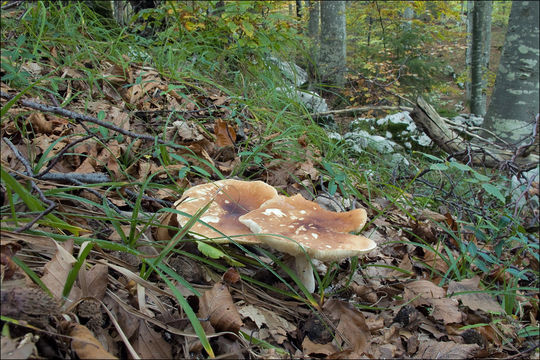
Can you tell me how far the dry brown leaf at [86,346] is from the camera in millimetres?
936

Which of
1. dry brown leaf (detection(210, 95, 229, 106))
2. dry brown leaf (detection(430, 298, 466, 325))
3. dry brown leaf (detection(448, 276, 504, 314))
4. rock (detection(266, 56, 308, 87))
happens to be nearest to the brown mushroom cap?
dry brown leaf (detection(430, 298, 466, 325))

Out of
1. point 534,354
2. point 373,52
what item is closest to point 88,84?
point 534,354

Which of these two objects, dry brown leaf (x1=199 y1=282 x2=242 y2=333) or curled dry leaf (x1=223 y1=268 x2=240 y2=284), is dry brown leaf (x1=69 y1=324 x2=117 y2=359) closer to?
dry brown leaf (x1=199 y1=282 x2=242 y2=333)

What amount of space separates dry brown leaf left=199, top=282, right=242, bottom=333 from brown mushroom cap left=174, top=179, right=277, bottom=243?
23 centimetres

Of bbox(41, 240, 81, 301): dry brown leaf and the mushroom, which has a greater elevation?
bbox(41, 240, 81, 301): dry brown leaf

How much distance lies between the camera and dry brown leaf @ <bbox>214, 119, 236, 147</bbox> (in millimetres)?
2699

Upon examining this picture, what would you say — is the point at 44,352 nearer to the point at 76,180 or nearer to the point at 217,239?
the point at 217,239

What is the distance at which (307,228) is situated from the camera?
1600mm

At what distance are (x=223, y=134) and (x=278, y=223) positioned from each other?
1.31 m

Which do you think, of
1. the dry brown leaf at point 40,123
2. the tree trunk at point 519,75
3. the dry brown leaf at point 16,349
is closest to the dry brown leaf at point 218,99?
the dry brown leaf at point 40,123

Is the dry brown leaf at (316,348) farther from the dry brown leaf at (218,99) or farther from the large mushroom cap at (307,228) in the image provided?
the dry brown leaf at (218,99)

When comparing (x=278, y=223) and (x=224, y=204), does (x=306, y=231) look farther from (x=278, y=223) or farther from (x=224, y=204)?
(x=224, y=204)

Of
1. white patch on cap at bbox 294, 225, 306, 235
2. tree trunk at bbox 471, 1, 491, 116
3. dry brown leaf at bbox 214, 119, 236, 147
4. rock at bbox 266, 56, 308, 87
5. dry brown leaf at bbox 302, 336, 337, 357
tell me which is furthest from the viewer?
tree trunk at bbox 471, 1, 491, 116

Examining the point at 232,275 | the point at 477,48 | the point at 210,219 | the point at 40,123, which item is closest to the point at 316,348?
the point at 232,275
